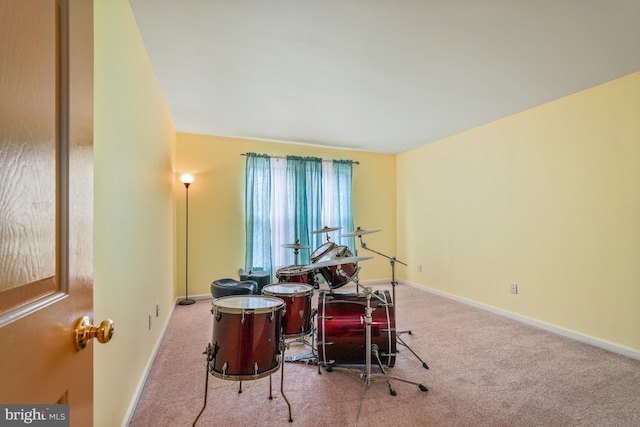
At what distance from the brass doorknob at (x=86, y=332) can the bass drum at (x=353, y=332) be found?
5.89 feet

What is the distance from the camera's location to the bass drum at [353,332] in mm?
2303

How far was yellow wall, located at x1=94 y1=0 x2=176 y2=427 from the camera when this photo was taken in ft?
4.56

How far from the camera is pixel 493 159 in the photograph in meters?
3.90

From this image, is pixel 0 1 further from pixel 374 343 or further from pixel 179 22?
pixel 374 343

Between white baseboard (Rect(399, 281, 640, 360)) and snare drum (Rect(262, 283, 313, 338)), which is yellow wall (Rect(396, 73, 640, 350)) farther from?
snare drum (Rect(262, 283, 313, 338))

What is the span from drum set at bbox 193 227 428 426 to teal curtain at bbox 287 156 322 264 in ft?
6.89

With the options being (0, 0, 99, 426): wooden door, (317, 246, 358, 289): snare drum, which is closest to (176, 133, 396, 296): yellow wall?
(317, 246, 358, 289): snare drum

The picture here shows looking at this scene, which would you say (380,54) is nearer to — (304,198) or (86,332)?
(86,332)

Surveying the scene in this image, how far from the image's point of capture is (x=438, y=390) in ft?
7.02

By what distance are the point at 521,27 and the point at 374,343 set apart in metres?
2.41

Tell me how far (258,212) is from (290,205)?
20.6 inches

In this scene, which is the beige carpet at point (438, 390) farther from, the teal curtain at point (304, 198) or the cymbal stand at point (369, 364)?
the teal curtain at point (304, 198)

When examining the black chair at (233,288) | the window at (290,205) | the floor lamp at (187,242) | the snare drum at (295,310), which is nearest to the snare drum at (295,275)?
the snare drum at (295,310)

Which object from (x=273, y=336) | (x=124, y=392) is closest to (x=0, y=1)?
(x=273, y=336)
